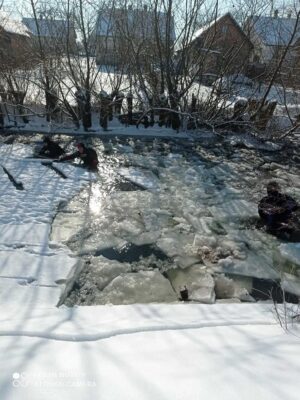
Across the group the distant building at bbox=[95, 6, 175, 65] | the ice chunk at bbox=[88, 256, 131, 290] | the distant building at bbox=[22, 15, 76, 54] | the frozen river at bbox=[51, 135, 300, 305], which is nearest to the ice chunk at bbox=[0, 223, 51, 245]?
the frozen river at bbox=[51, 135, 300, 305]

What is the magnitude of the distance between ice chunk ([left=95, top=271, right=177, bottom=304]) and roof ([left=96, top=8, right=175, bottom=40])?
850 centimetres

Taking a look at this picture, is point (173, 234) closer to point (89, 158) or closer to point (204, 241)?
point (204, 241)

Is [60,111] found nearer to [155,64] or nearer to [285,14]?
[155,64]

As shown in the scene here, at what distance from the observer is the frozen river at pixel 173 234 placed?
4.20 meters

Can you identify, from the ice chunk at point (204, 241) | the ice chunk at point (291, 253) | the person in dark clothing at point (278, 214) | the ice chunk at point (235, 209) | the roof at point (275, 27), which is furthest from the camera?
the roof at point (275, 27)

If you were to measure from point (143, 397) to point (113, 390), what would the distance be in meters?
0.18

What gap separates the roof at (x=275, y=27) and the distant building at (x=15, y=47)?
267 inches

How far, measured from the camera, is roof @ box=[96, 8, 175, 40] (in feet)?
34.4

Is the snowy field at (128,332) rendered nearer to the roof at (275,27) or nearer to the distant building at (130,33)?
the distant building at (130,33)

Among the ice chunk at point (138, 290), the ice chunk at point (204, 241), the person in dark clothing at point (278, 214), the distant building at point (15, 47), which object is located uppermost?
the distant building at point (15, 47)

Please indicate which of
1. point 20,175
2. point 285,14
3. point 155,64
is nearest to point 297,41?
point 285,14

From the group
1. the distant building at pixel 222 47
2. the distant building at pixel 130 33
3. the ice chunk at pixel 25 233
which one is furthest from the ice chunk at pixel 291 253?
the distant building at pixel 130 33

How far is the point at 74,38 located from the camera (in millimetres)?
10641

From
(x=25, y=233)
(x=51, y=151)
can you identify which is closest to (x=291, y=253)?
(x=25, y=233)
